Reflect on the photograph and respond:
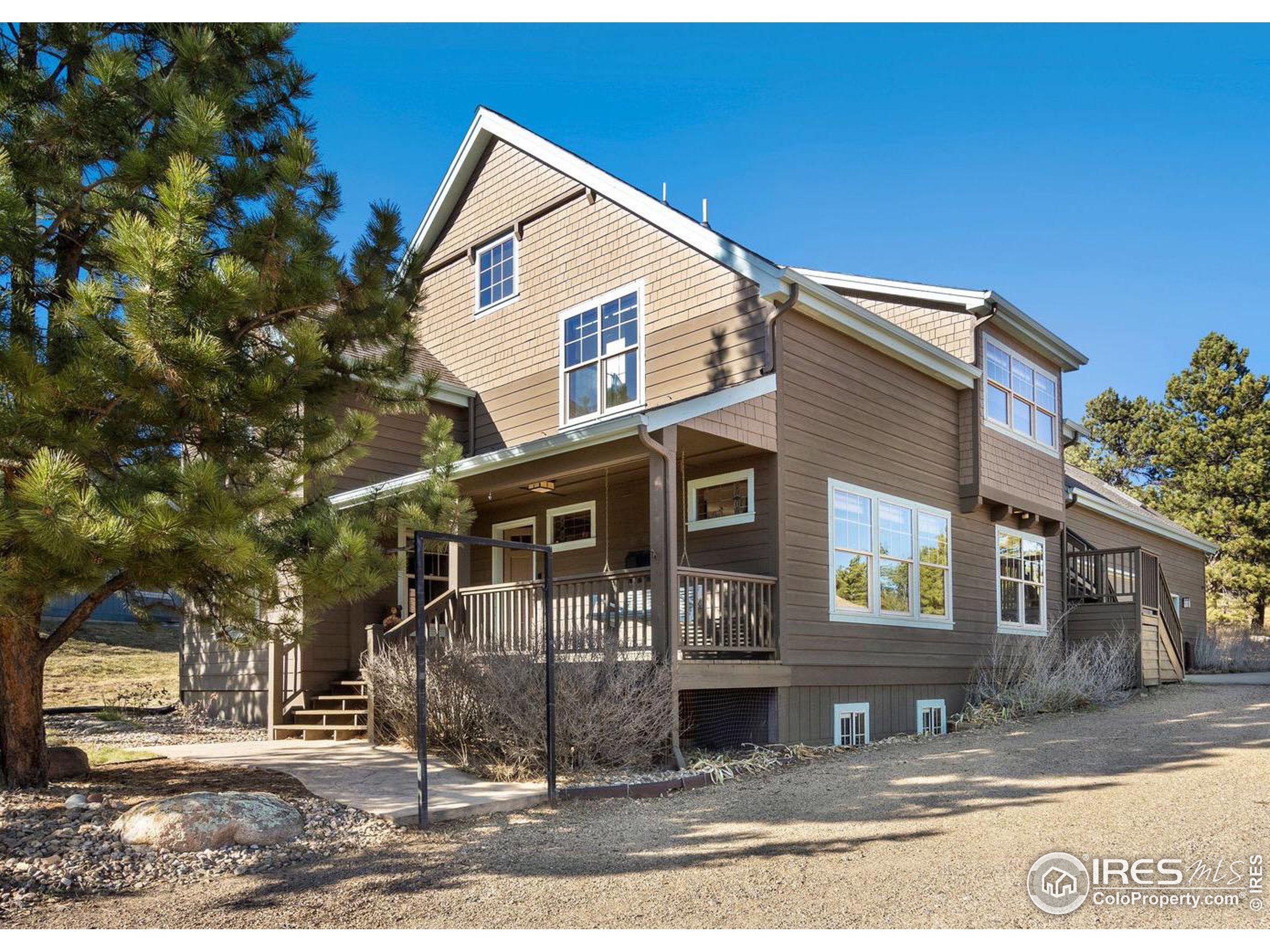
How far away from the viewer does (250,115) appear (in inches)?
360

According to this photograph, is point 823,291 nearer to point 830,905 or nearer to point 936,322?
point 936,322

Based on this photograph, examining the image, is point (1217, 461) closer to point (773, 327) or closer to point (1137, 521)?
point (1137, 521)

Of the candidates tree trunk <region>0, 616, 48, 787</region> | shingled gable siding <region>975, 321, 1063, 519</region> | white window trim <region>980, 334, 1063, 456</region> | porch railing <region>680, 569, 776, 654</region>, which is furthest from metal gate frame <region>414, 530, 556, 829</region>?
white window trim <region>980, 334, 1063, 456</region>

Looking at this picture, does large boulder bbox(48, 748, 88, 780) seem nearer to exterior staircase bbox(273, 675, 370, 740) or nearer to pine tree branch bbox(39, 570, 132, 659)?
pine tree branch bbox(39, 570, 132, 659)

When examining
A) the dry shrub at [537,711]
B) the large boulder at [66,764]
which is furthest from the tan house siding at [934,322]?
the large boulder at [66,764]

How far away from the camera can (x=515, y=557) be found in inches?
624

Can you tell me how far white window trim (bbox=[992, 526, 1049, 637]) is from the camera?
54.0 ft

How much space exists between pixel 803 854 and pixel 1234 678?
17531mm

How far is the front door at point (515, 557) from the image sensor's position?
15.6 m

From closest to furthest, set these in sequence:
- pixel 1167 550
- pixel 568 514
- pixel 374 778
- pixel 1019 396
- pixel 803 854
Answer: pixel 803 854
pixel 374 778
pixel 568 514
pixel 1019 396
pixel 1167 550

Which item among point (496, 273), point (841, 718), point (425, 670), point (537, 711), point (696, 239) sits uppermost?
point (496, 273)

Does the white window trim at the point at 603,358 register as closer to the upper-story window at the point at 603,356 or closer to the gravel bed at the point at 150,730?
the upper-story window at the point at 603,356

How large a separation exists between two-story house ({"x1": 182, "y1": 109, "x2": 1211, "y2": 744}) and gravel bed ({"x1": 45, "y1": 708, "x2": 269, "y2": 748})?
17.2 inches

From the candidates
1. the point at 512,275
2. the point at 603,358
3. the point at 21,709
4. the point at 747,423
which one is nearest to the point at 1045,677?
the point at 747,423
